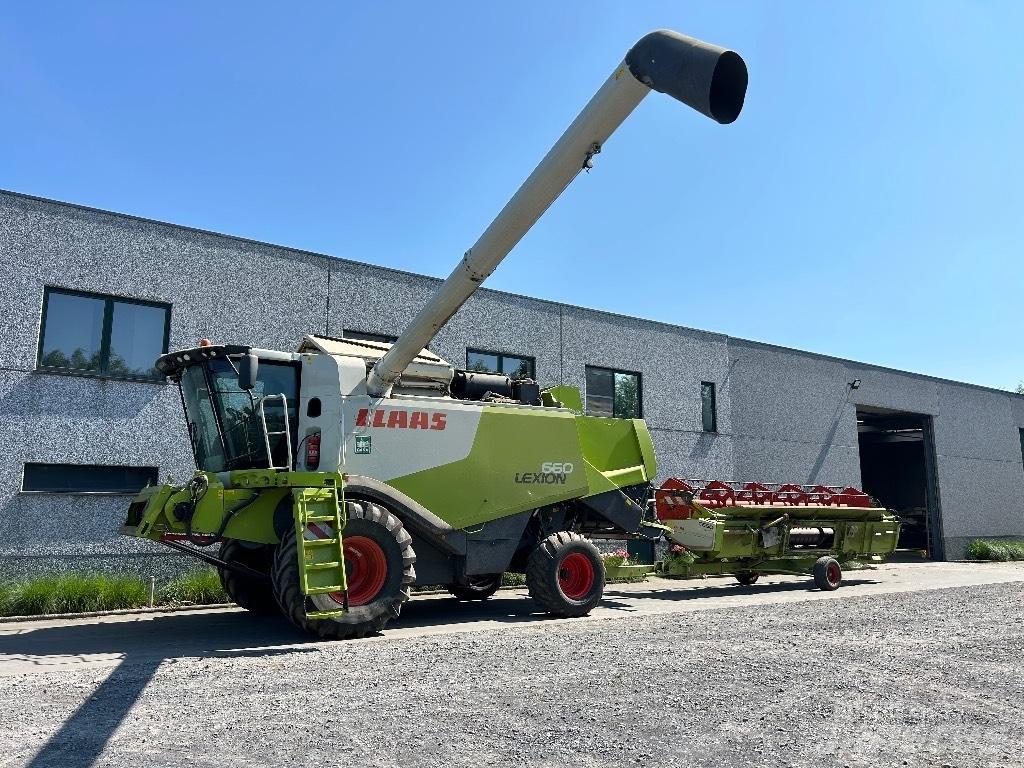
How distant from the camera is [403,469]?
956 cm

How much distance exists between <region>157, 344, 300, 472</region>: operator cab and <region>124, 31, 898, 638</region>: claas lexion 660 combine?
2 cm

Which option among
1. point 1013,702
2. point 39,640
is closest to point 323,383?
point 39,640

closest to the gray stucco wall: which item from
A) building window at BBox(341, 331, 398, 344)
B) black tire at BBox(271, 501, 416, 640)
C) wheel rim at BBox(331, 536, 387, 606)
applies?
building window at BBox(341, 331, 398, 344)

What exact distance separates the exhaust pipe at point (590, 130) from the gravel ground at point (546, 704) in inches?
132

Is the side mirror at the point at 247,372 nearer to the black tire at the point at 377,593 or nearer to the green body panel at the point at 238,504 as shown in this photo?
the green body panel at the point at 238,504

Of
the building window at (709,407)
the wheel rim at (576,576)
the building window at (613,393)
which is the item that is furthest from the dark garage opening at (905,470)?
the wheel rim at (576,576)

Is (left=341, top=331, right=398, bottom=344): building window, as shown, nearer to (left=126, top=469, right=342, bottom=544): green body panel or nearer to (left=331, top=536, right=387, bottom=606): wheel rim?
(left=126, top=469, right=342, bottom=544): green body panel

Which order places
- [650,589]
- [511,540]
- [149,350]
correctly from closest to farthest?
[511,540], [149,350], [650,589]

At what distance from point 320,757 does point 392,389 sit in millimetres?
5898

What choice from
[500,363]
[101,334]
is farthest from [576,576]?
[101,334]

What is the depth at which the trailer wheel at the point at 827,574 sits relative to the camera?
14.2 meters

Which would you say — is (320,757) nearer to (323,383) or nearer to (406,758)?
(406,758)

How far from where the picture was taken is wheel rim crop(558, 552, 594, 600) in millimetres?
10641

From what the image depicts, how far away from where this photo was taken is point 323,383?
368 inches
